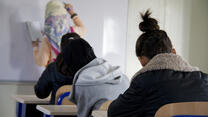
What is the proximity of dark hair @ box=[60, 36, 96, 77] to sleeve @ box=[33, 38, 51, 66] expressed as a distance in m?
1.44

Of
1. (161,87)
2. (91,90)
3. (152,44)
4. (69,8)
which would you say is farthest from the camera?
(69,8)

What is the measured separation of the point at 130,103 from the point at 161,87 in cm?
16

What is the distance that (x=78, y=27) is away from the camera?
15.0 ft

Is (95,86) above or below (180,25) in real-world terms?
below

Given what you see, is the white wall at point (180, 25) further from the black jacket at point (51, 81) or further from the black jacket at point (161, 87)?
the black jacket at point (161, 87)

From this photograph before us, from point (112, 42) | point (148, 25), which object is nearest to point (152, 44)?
point (148, 25)

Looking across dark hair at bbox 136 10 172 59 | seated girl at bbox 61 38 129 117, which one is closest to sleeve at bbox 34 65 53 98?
seated girl at bbox 61 38 129 117

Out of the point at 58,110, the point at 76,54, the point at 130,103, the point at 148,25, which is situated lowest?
the point at 58,110

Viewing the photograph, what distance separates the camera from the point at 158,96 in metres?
1.64

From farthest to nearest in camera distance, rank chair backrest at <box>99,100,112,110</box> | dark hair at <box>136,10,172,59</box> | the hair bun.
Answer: chair backrest at <box>99,100,112,110</box> < the hair bun < dark hair at <box>136,10,172,59</box>

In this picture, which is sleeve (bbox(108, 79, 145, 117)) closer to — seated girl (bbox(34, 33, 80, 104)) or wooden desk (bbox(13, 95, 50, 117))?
seated girl (bbox(34, 33, 80, 104))

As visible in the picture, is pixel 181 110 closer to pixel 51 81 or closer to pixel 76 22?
pixel 51 81

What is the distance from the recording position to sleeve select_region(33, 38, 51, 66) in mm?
4285

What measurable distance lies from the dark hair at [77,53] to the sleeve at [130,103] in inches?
40.8
